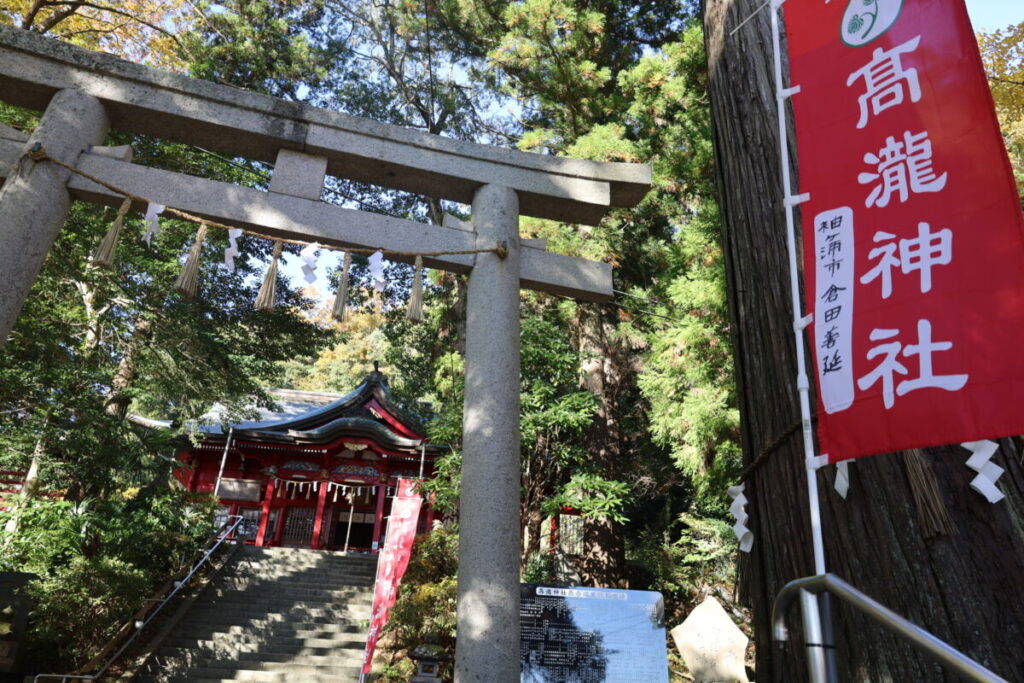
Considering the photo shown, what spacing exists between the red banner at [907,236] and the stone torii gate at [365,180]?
2388 mm

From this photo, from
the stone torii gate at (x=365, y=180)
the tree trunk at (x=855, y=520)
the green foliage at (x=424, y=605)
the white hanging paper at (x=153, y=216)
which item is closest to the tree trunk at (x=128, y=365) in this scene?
the green foliage at (x=424, y=605)

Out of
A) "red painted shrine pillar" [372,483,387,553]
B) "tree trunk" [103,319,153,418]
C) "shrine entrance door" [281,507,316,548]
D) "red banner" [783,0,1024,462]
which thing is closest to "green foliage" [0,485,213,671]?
"tree trunk" [103,319,153,418]

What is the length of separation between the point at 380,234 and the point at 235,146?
1325mm

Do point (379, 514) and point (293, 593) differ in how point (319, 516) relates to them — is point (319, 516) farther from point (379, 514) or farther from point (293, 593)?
point (293, 593)

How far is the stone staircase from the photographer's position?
861cm

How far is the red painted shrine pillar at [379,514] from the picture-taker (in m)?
14.1

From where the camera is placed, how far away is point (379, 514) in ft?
47.1

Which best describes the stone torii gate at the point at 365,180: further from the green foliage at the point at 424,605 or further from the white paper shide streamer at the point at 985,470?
the green foliage at the point at 424,605

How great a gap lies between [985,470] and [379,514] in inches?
554

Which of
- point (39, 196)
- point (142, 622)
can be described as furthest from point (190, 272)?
point (142, 622)

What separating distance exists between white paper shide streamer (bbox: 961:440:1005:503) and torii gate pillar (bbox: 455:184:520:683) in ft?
8.48

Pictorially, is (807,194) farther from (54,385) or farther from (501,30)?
(501,30)

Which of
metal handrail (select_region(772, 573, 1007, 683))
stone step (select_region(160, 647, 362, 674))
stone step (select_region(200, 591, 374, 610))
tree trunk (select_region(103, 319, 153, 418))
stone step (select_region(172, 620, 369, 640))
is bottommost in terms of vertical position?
stone step (select_region(160, 647, 362, 674))

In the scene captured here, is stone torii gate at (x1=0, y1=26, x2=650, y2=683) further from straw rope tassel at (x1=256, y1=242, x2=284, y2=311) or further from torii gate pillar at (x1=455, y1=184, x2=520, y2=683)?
straw rope tassel at (x1=256, y1=242, x2=284, y2=311)
